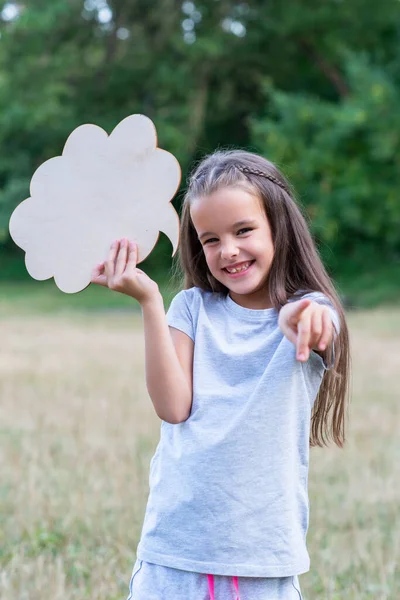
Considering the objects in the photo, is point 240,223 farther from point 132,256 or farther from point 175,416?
point 175,416

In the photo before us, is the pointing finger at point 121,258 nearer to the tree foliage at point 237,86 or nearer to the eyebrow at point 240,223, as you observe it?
the eyebrow at point 240,223

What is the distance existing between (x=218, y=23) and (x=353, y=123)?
5.13 meters

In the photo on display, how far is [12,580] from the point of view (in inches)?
117

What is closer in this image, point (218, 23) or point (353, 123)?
point (353, 123)

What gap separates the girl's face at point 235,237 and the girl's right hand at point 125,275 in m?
0.16

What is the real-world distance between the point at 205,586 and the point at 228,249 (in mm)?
716

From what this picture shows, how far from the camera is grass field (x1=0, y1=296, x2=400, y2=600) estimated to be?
3066 mm

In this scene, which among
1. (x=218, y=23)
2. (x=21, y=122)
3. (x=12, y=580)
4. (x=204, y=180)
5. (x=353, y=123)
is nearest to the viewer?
(x=204, y=180)

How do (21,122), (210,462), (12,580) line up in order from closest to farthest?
1. (210,462)
2. (12,580)
3. (21,122)

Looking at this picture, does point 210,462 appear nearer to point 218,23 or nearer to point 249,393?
point 249,393

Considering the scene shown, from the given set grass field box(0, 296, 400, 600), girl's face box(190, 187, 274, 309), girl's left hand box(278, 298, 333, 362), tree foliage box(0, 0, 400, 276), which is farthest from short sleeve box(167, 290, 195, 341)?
tree foliage box(0, 0, 400, 276)

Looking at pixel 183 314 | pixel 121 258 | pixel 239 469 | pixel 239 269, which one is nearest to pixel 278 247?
pixel 239 269

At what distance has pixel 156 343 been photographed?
73.7 inches

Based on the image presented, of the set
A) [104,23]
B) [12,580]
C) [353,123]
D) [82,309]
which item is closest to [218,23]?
[104,23]
